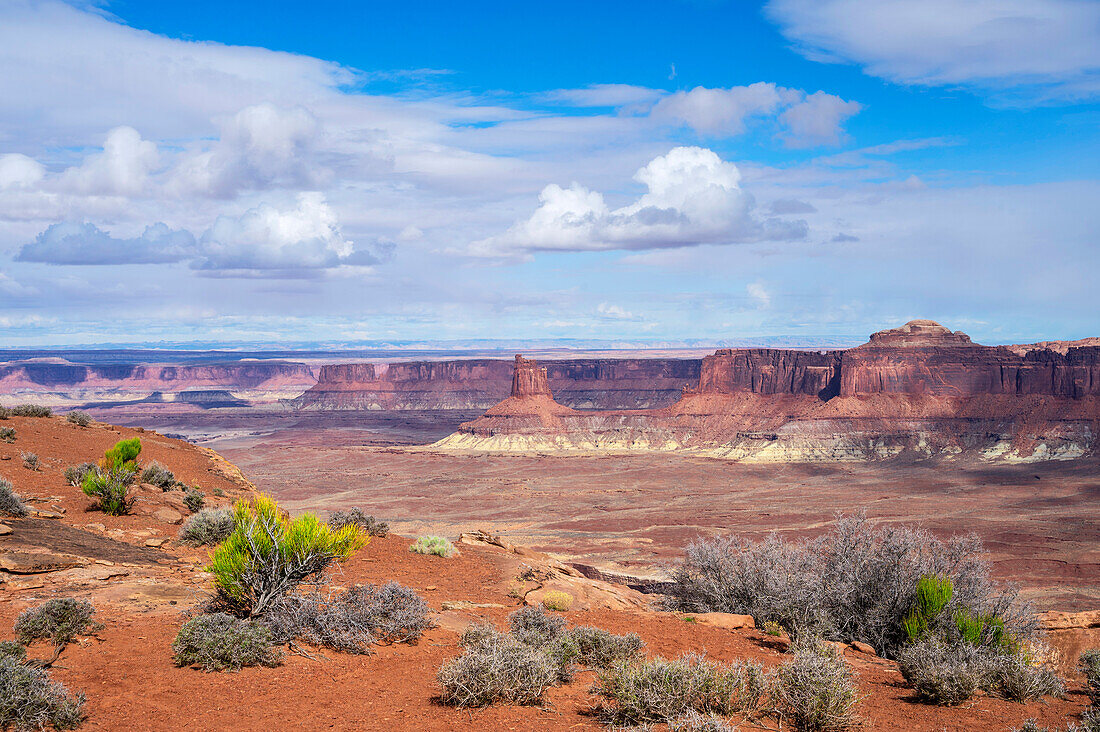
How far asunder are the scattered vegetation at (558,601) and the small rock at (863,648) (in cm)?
556

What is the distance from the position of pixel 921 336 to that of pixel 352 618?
136701mm

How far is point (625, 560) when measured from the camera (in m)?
54.3

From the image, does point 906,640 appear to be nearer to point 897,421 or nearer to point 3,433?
point 3,433

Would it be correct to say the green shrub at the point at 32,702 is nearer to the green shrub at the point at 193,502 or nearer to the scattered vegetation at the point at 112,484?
the scattered vegetation at the point at 112,484

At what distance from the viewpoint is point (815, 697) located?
881cm

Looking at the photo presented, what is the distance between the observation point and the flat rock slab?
13.2 metres

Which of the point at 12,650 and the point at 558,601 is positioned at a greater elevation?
the point at 12,650

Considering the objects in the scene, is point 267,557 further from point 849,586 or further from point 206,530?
point 849,586

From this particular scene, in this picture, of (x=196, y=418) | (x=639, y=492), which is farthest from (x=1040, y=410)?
(x=196, y=418)

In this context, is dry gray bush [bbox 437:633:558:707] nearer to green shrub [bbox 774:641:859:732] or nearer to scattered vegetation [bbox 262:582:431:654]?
scattered vegetation [bbox 262:582:431:654]

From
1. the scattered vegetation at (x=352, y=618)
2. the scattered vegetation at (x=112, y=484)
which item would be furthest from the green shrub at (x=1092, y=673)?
the scattered vegetation at (x=112, y=484)

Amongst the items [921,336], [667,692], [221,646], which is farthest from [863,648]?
[921,336]

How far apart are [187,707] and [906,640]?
504 inches

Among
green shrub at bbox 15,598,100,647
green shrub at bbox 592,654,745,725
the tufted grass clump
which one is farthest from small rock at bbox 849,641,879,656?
the tufted grass clump
